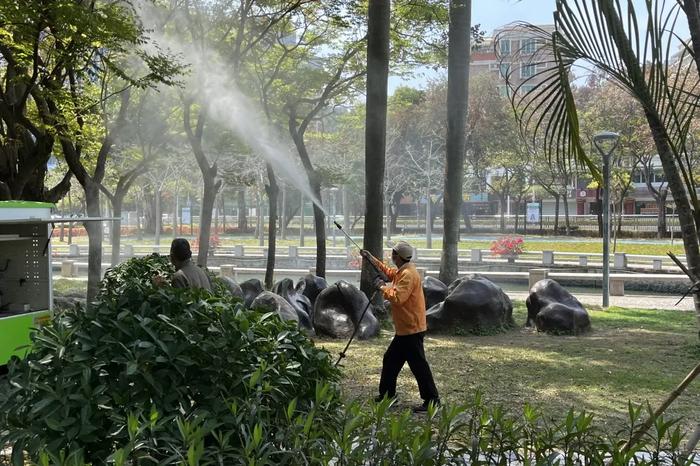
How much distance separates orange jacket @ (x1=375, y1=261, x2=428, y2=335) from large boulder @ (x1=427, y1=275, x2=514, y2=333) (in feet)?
16.4

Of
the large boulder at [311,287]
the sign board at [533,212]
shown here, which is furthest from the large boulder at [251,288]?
the sign board at [533,212]

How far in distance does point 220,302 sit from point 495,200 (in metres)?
54.7

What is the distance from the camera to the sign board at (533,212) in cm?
4344

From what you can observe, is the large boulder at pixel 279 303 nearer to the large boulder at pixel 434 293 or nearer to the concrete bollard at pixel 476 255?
the large boulder at pixel 434 293

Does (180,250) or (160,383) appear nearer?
(160,383)

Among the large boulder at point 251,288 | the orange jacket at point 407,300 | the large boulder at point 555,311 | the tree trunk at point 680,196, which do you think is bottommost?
the large boulder at point 555,311

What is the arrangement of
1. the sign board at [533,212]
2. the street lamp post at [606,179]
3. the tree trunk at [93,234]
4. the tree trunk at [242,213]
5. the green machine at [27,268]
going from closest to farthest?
1. the green machine at [27,268]
2. the tree trunk at [93,234]
3. the street lamp post at [606,179]
4. the sign board at [533,212]
5. the tree trunk at [242,213]

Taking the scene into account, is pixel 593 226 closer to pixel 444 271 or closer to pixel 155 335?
pixel 444 271

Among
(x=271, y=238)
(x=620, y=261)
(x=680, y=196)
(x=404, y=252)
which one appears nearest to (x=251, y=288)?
(x=271, y=238)

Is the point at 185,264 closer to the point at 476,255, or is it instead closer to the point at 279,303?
the point at 279,303

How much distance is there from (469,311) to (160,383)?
8.99m

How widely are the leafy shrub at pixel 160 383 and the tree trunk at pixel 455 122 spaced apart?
11151 mm

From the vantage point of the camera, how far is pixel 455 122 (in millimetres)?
14266

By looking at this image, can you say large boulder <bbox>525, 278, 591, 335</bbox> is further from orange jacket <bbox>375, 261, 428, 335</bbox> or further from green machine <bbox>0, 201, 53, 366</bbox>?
green machine <bbox>0, 201, 53, 366</bbox>
